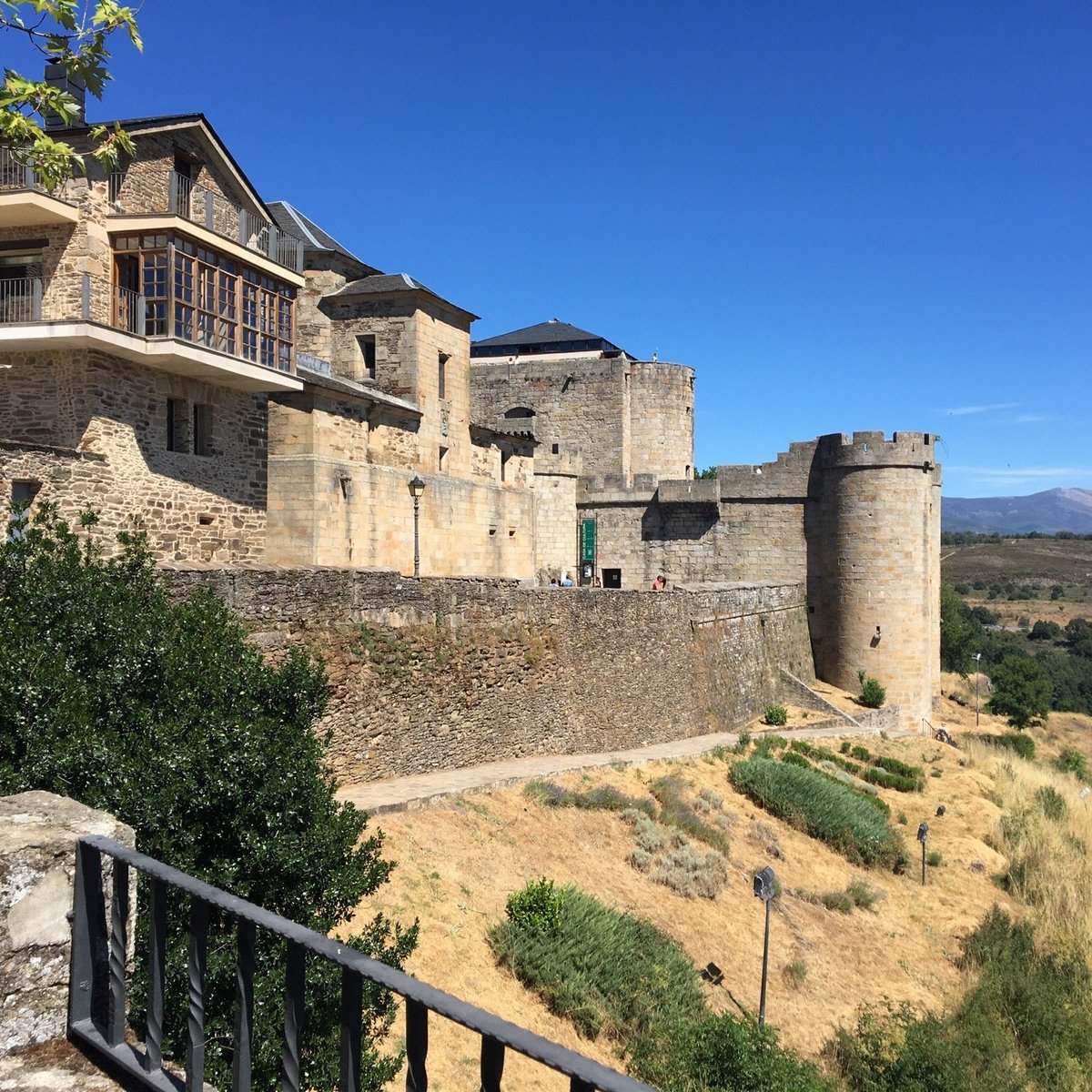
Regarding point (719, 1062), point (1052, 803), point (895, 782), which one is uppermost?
point (719, 1062)

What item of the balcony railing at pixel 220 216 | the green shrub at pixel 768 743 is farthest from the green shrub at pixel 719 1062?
the balcony railing at pixel 220 216

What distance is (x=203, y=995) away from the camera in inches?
133

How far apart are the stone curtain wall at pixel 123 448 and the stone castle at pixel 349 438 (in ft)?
0.13

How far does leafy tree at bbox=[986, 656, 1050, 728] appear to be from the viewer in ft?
144

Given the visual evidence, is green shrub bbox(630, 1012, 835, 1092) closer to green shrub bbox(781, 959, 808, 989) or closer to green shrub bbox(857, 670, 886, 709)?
green shrub bbox(781, 959, 808, 989)

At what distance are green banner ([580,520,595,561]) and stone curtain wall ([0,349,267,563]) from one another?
62.9ft

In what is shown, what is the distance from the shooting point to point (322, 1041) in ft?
22.6

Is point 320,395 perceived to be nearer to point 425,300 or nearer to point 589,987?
point 425,300

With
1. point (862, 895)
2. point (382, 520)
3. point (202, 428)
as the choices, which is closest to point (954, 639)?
point (862, 895)

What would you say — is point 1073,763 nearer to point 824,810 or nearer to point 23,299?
point 824,810

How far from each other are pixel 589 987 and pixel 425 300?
17096 mm

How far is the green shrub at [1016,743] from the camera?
36.3 m

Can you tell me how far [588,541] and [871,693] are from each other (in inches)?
430

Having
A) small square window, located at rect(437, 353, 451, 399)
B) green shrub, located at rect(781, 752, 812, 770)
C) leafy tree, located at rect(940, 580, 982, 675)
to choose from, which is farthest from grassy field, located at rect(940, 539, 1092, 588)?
small square window, located at rect(437, 353, 451, 399)
